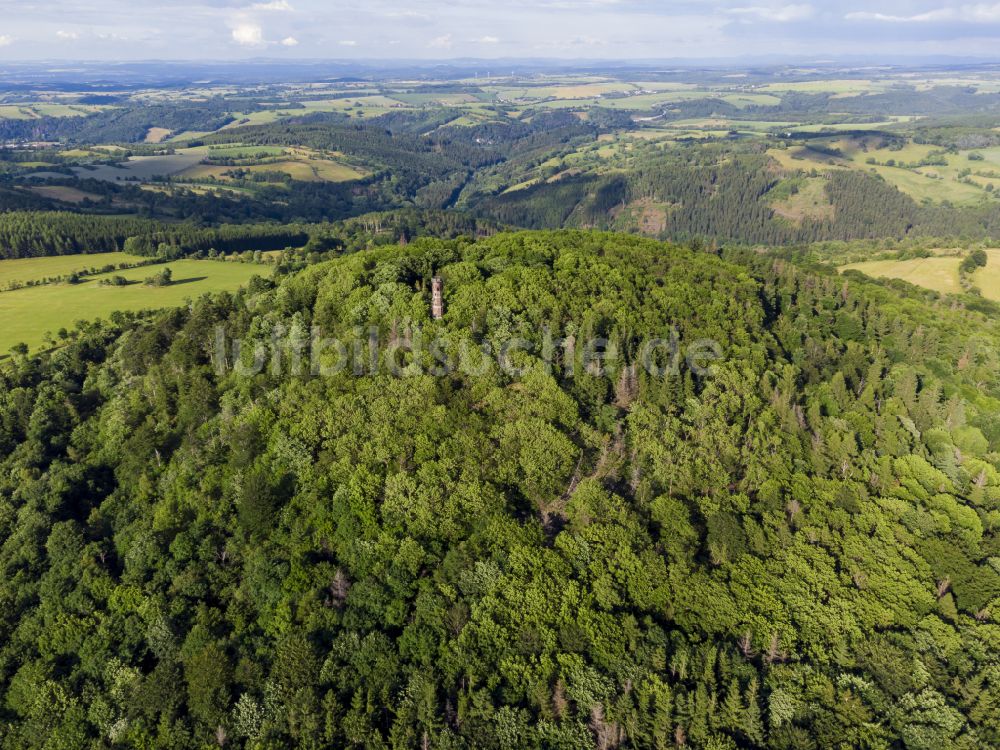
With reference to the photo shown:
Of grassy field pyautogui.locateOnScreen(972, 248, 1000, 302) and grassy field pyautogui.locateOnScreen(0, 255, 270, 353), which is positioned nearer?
grassy field pyautogui.locateOnScreen(0, 255, 270, 353)

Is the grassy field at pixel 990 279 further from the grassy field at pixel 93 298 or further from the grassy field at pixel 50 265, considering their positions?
the grassy field at pixel 50 265

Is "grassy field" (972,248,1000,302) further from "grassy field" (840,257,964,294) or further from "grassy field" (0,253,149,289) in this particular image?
"grassy field" (0,253,149,289)

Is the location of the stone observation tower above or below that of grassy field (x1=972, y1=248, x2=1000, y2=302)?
above

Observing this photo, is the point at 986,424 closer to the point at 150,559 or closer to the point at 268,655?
the point at 268,655

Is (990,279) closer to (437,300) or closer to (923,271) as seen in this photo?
(923,271)

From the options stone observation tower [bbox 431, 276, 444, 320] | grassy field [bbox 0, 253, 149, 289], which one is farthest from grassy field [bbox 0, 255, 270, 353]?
stone observation tower [bbox 431, 276, 444, 320]
